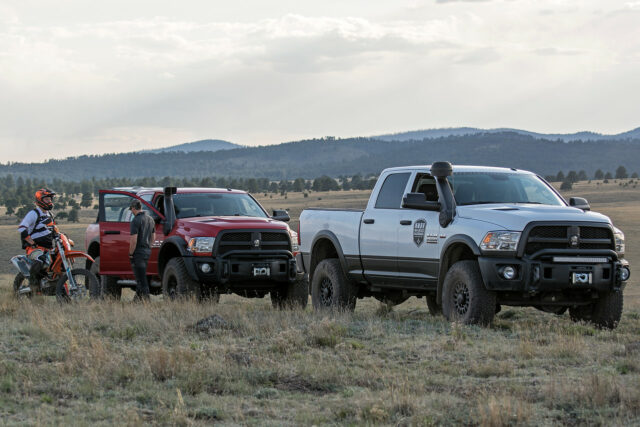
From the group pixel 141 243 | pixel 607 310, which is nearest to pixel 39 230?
pixel 141 243

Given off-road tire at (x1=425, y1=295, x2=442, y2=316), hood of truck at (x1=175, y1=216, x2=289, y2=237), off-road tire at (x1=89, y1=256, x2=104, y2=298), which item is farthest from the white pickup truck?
off-road tire at (x1=89, y1=256, x2=104, y2=298)

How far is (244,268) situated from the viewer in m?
15.7

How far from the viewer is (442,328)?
1261 cm

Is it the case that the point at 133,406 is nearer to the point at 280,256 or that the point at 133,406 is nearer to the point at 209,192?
the point at 280,256

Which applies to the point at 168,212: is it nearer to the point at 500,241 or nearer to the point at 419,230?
the point at 419,230

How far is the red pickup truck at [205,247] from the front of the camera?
15820mm

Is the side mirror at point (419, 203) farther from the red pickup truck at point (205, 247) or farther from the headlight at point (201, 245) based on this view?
the headlight at point (201, 245)

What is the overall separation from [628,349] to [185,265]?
753cm

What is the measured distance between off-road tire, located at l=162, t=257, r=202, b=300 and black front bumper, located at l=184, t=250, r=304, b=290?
151mm

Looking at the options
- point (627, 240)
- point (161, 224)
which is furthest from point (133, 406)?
point (627, 240)

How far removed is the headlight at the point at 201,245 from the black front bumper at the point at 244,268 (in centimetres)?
11

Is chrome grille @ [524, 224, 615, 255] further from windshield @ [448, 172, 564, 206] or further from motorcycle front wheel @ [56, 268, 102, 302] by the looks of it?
motorcycle front wheel @ [56, 268, 102, 302]

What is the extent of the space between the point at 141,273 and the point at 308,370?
787 cm

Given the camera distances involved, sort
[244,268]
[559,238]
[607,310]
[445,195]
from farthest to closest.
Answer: [244,268], [445,195], [607,310], [559,238]
